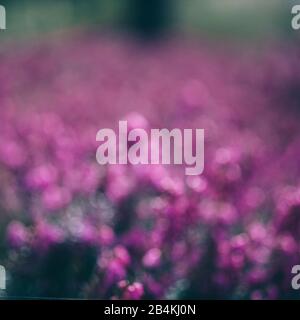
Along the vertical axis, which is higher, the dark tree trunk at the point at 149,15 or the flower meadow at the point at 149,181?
the dark tree trunk at the point at 149,15

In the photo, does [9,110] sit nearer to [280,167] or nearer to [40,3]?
[40,3]

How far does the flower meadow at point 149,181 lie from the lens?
323 centimetres

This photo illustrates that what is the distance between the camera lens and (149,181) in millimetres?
3254

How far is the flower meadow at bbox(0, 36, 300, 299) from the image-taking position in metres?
3.23

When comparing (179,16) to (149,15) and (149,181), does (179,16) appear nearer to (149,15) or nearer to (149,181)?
(149,15)

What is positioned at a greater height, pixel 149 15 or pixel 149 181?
pixel 149 15

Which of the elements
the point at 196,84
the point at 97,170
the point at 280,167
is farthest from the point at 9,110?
the point at 280,167

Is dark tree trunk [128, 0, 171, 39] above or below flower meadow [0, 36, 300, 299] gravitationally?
above

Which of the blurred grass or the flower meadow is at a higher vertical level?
the blurred grass

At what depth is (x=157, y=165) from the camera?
3242mm

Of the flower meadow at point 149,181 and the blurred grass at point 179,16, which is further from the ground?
the blurred grass at point 179,16

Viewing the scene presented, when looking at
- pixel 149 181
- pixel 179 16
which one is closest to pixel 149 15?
pixel 179 16
